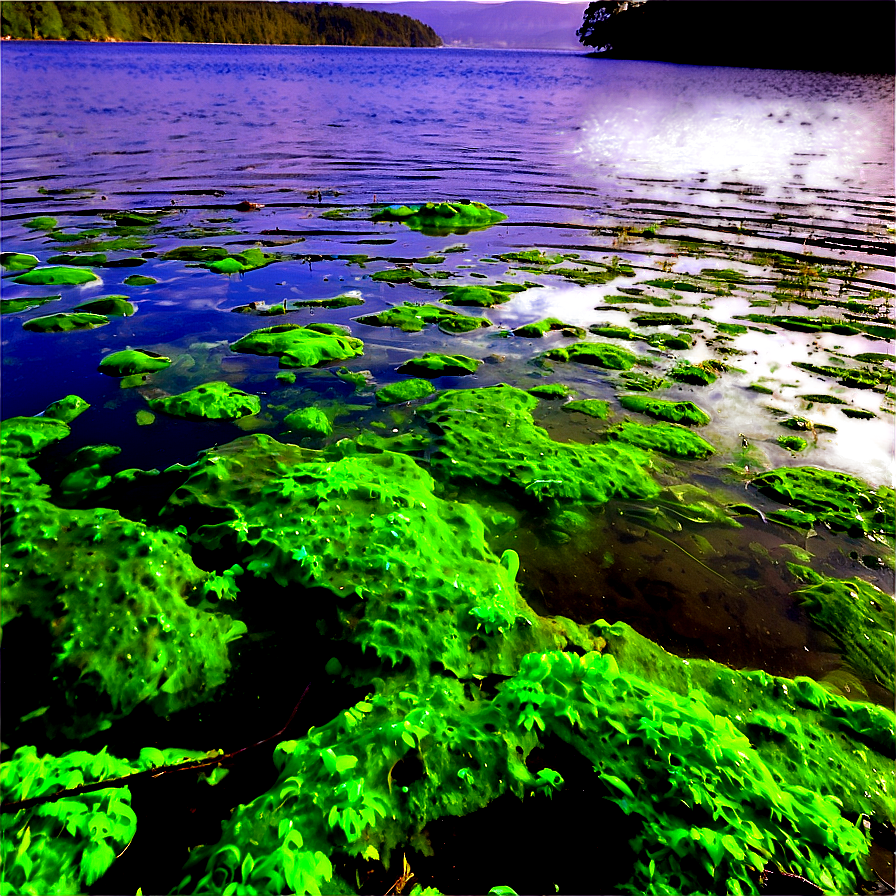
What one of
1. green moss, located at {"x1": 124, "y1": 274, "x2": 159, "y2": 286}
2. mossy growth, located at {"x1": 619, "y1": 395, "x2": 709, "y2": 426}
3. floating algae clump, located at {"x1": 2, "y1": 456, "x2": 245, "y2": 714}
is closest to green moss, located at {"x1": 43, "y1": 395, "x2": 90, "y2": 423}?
floating algae clump, located at {"x1": 2, "y1": 456, "x2": 245, "y2": 714}

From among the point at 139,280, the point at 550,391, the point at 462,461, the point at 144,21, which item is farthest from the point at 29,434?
the point at 144,21

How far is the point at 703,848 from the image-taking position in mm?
2633

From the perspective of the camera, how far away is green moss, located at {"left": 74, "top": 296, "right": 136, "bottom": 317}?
9141 mm

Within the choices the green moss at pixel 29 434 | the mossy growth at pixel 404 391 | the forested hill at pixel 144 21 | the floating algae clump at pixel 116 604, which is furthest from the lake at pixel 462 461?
the forested hill at pixel 144 21

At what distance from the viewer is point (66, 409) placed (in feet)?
21.1

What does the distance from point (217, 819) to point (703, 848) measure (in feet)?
8.48

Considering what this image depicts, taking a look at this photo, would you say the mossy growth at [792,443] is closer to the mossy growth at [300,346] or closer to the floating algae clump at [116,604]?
the mossy growth at [300,346]

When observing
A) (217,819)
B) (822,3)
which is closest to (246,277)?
(217,819)

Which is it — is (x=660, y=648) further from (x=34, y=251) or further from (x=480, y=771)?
(x=34, y=251)

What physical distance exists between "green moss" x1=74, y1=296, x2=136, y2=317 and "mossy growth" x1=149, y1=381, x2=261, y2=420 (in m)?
3.56

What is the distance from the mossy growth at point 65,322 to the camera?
839cm

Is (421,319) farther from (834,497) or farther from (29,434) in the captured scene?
(834,497)

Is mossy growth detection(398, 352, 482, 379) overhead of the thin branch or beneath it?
beneath

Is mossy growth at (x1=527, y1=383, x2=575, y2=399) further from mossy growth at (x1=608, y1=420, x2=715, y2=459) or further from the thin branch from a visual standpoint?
the thin branch
